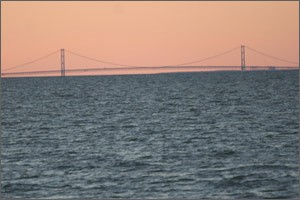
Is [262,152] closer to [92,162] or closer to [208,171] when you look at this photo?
[208,171]

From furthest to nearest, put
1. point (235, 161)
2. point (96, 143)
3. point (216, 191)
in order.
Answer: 1. point (96, 143)
2. point (235, 161)
3. point (216, 191)

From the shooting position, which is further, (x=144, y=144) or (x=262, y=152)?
(x=144, y=144)

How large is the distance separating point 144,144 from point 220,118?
14404 millimetres

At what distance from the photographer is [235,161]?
1148 inches

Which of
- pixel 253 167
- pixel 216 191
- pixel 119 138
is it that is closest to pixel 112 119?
pixel 119 138

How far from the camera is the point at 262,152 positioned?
1238 inches

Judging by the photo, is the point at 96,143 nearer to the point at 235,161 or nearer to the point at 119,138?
the point at 119,138

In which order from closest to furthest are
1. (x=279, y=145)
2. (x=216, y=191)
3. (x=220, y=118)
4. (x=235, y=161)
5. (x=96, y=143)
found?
1. (x=216, y=191)
2. (x=235, y=161)
3. (x=279, y=145)
4. (x=96, y=143)
5. (x=220, y=118)

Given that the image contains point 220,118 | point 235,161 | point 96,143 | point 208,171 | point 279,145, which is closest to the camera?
point 208,171

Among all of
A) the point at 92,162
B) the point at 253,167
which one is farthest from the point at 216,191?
the point at 92,162

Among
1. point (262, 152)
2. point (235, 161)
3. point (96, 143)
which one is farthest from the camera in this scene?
point (96, 143)

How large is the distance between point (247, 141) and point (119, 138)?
280 inches

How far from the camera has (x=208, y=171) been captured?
88.7 ft

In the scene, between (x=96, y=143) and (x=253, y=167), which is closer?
(x=253, y=167)
